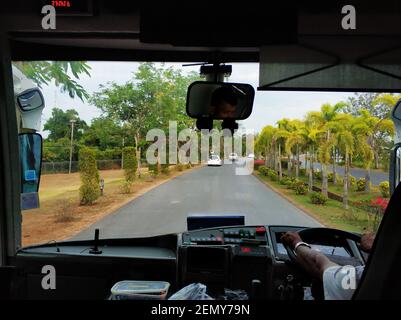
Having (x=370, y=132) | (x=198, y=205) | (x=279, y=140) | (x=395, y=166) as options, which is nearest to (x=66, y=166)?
(x=198, y=205)

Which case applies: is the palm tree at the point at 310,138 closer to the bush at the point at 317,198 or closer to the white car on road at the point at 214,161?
the bush at the point at 317,198

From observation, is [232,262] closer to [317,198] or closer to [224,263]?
[224,263]

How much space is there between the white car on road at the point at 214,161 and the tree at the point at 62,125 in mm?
1016

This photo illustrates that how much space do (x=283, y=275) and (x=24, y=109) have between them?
257 centimetres

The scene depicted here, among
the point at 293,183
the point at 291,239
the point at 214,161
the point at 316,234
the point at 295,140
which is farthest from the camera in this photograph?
the point at 295,140

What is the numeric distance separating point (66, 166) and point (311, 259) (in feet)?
6.79

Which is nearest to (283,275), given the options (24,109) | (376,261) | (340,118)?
(340,118)

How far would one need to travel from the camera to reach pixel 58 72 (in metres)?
3.63

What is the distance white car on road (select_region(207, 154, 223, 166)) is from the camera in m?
3.40

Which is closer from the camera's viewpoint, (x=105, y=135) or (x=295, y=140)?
(x=105, y=135)

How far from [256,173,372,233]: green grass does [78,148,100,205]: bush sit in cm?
136

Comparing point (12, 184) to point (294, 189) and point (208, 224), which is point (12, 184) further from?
point (294, 189)

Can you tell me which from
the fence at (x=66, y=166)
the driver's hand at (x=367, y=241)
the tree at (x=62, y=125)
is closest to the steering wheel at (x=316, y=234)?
the driver's hand at (x=367, y=241)

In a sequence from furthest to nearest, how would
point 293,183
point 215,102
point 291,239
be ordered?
point 293,183 → point 215,102 → point 291,239
